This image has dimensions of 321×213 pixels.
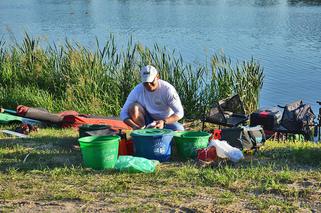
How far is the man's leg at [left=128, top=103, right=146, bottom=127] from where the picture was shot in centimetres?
455

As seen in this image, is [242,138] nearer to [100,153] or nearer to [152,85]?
[152,85]

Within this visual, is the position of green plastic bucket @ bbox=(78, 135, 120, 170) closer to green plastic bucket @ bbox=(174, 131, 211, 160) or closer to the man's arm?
green plastic bucket @ bbox=(174, 131, 211, 160)

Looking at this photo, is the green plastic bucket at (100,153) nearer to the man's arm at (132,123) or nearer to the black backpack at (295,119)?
the man's arm at (132,123)

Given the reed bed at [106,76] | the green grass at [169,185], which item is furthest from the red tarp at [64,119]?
the green grass at [169,185]

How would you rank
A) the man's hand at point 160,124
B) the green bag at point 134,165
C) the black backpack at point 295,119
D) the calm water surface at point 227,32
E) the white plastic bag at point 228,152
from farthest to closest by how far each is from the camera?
the calm water surface at point 227,32
the black backpack at point 295,119
the man's hand at point 160,124
the white plastic bag at point 228,152
the green bag at point 134,165

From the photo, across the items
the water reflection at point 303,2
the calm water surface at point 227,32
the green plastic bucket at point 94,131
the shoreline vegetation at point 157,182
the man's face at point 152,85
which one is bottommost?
the calm water surface at point 227,32

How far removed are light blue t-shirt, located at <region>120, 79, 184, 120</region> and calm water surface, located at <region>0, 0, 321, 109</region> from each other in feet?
13.3

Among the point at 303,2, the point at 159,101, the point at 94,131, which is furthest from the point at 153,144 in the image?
the point at 303,2

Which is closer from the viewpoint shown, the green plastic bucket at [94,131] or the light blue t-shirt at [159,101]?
the green plastic bucket at [94,131]

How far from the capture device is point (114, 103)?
696 centimetres

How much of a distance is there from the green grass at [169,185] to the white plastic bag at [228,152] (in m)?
0.06

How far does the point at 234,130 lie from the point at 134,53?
348 centimetres

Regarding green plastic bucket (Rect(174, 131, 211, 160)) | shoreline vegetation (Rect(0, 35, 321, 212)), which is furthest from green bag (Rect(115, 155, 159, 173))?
green plastic bucket (Rect(174, 131, 211, 160))

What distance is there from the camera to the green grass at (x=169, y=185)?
2.86 meters
